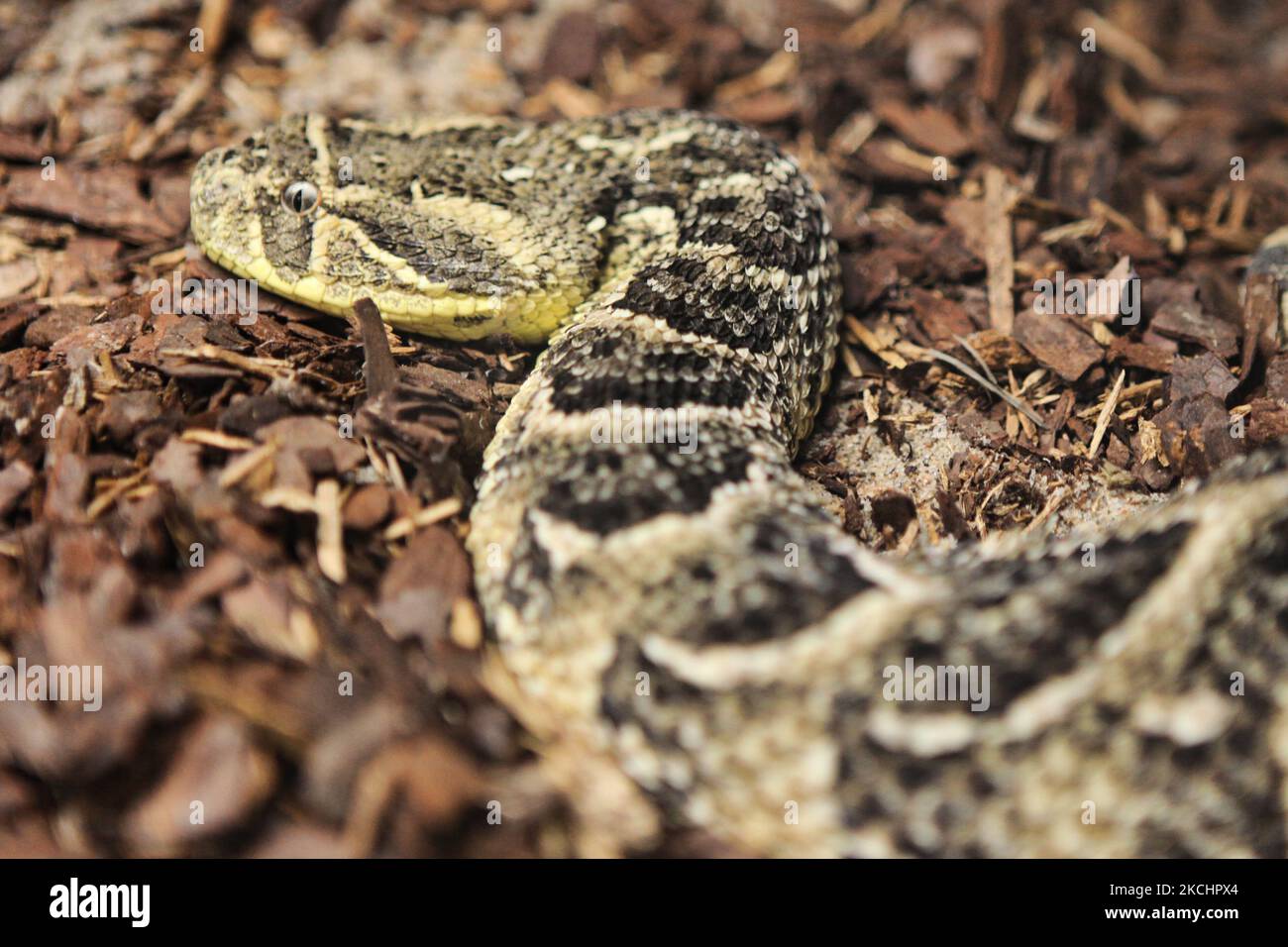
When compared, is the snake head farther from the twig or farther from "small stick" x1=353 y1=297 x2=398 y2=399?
the twig

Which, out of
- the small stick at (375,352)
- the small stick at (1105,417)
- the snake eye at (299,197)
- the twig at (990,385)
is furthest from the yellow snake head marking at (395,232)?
the small stick at (1105,417)

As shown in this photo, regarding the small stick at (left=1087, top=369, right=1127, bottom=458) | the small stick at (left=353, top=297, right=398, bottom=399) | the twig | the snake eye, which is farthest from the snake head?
the small stick at (left=1087, top=369, right=1127, bottom=458)

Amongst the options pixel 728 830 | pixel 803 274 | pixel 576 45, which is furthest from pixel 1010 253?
pixel 728 830

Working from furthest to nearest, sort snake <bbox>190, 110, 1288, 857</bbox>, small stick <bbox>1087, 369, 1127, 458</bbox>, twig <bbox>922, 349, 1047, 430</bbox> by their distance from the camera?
twig <bbox>922, 349, 1047, 430</bbox>
small stick <bbox>1087, 369, 1127, 458</bbox>
snake <bbox>190, 110, 1288, 857</bbox>

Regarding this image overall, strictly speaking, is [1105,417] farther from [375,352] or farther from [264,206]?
[264,206]

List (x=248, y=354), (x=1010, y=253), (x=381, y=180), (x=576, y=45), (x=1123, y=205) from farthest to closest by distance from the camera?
(x=576, y=45)
(x=1123, y=205)
(x=1010, y=253)
(x=381, y=180)
(x=248, y=354)
